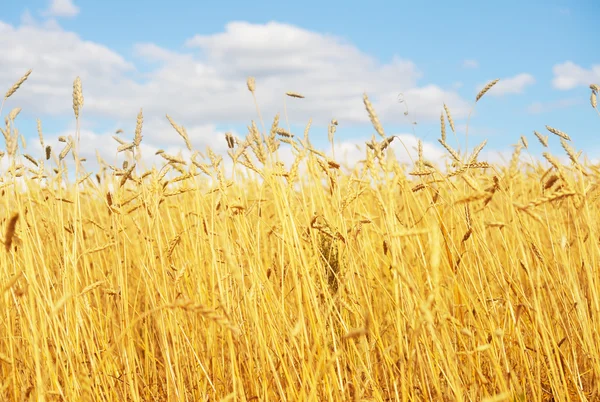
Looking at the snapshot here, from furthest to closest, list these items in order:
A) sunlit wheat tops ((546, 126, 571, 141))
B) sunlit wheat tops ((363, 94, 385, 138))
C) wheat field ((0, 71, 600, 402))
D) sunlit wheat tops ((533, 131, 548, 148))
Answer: sunlit wheat tops ((533, 131, 548, 148)) → sunlit wheat tops ((546, 126, 571, 141)) → wheat field ((0, 71, 600, 402)) → sunlit wheat tops ((363, 94, 385, 138))

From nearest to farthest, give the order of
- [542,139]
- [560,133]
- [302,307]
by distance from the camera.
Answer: [302,307] < [560,133] < [542,139]

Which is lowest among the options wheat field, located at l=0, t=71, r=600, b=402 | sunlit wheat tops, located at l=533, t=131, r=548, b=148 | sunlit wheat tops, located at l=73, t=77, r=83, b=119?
wheat field, located at l=0, t=71, r=600, b=402

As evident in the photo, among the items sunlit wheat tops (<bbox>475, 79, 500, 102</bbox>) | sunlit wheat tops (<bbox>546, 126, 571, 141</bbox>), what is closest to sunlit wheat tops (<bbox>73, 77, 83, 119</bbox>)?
sunlit wheat tops (<bbox>475, 79, 500, 102</bbox>)

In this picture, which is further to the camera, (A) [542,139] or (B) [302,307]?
(A) [542,139]

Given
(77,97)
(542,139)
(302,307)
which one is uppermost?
(77,97)

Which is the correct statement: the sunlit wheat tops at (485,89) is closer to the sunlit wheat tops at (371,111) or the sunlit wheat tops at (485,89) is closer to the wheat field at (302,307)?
the wheat field at (302,307)

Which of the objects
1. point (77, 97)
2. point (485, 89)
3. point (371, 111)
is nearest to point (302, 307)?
point (371, 111)

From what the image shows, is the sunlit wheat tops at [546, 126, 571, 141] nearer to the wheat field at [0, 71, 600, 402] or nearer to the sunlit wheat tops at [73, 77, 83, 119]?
the wheat field at [0, 71, 600, 402]

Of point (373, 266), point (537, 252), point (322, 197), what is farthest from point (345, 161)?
point (537, 252)

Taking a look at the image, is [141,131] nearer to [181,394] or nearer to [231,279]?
[231,279]

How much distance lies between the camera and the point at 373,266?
233 cm

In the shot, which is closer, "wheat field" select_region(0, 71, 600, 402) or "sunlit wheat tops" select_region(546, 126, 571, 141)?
"wheat field" select_region(0, 71, 600, 402)

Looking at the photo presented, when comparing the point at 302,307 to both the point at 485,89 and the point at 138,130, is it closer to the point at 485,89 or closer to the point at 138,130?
the point at 138,130

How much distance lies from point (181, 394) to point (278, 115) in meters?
0.82
